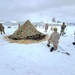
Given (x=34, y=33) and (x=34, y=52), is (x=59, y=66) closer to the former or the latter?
(x=34, y=52)

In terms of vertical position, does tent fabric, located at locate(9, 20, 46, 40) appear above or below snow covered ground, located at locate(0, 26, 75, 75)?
above

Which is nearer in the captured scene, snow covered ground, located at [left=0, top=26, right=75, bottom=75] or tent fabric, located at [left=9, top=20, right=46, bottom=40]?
snow covered ground, located at [left=0, top=26, right=75, bottom=75]

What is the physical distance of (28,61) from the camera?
26.5 feet

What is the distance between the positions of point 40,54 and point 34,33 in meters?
5.41

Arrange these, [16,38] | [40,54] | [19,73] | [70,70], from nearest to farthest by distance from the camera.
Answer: [19,73]
[70,70]
[40,54]
[16,38]

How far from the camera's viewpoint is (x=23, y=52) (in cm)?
976

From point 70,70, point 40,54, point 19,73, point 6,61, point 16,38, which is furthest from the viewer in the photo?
point 16,38

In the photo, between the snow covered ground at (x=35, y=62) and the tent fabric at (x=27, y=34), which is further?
the tent fabric at (x=27, y=34)

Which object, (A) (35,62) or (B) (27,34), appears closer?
(A) (35,62)

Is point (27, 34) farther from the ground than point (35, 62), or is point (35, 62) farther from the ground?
point (27, 34)

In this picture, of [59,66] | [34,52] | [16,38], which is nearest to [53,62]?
[59,66]

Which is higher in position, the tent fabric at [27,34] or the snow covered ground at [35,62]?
the tent fabric at [27,34]

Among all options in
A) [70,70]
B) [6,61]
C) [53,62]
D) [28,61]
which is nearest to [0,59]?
[6,61]

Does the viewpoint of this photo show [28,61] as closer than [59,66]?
No
